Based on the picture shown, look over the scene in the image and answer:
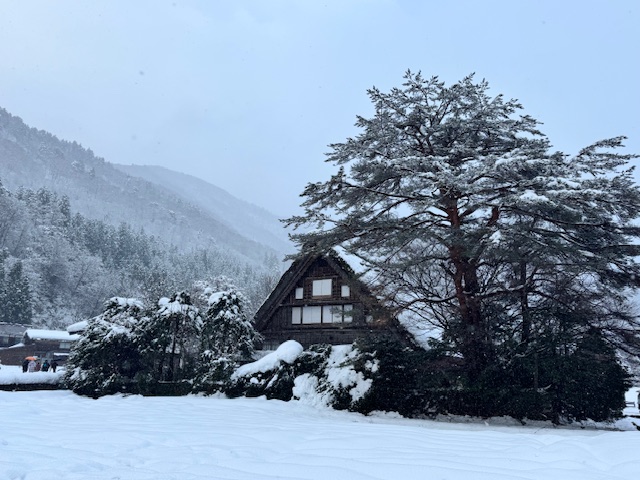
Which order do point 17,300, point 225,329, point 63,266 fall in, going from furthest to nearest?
point 63,266, point 17,300, point 225,329

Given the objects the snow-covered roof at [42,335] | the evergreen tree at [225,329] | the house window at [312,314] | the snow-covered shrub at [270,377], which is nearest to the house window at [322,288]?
the house window at [312,314]

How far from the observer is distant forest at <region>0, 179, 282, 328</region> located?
71.8m

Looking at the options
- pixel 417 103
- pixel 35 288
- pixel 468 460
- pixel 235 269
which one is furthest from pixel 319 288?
pixel 235 269

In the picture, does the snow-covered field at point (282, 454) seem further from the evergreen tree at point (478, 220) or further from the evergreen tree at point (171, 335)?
the evergreen tree at point (171, 335)

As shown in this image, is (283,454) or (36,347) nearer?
(283,454)

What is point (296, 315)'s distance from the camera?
2594cm

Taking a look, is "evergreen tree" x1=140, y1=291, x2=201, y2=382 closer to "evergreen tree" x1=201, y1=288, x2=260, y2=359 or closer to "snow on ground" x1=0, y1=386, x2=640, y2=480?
"evergreen tree" x1=201, y1=288, x2=260, y2=359

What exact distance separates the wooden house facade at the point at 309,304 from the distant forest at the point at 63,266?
38.1 metres

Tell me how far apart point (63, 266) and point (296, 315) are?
255 ft

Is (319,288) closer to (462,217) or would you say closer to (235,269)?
(462,217)

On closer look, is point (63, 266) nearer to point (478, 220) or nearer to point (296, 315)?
point (296, 315)

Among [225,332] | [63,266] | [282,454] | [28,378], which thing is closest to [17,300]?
[63,266]

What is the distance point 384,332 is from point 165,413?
7597mm

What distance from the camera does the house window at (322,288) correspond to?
978 inches
